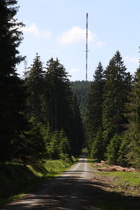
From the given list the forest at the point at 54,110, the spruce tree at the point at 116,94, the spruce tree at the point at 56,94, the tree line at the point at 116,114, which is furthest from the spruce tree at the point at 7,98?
the spruce tree at the point at 56,94

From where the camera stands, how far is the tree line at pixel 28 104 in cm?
1583

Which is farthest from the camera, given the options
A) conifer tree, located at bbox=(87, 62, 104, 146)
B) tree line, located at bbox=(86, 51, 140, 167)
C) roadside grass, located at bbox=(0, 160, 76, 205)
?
conifer tree, located at bbox=(87, 62, 104, 146)

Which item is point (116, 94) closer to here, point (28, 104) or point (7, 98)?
point (28, 104)

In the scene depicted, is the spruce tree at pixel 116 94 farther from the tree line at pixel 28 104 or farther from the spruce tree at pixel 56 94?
the spruce tree at pixel 56 94

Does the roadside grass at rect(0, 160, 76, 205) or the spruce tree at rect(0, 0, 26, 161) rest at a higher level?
the spruce tree at rect(0, 0, 26, 161)

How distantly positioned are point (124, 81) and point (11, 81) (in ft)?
123

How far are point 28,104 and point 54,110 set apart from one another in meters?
9.65

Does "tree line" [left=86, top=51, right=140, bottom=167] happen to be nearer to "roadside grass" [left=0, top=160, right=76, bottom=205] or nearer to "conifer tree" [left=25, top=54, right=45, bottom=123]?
"conifer tree" [left=25, top=54, right=45, bottom=123]

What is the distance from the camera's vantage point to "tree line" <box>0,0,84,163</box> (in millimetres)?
15828

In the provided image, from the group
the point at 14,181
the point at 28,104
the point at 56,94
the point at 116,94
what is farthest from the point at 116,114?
the point at 14,181

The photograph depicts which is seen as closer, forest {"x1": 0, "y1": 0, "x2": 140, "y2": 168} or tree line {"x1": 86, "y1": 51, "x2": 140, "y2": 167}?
forest {"x1": 0, "y1": 0, "x2": 140, "y2": 168}

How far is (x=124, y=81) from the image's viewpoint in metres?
51.1

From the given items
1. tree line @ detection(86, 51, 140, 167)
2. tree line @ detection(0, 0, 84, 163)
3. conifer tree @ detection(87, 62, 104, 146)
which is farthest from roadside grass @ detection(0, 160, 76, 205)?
conifer tree @ detection(87, 62, 104, 146)

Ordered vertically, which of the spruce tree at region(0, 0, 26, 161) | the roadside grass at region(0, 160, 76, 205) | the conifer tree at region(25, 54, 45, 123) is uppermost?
the conifer tree at region(25, 54, 45, 123)
